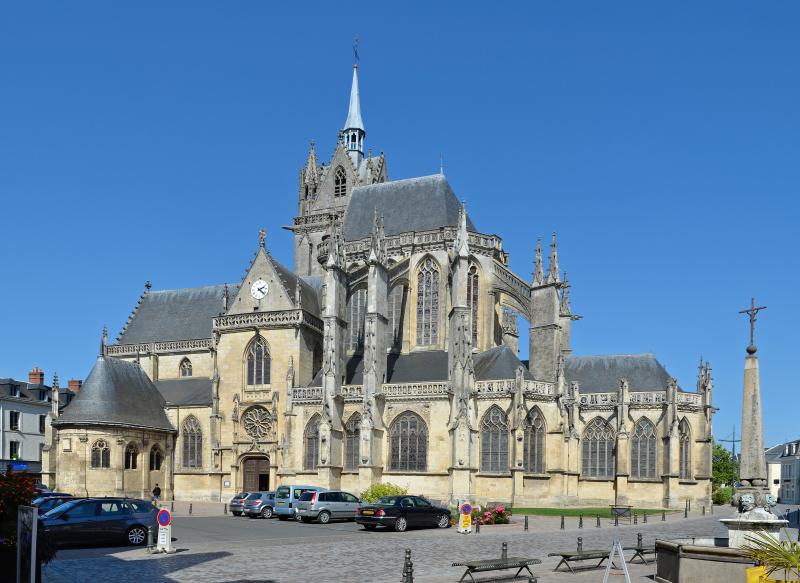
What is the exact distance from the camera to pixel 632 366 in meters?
46.8

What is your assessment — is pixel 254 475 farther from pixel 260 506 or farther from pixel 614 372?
pixel 614 372

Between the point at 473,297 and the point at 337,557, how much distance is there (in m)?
27.3

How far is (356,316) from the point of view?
48.3m

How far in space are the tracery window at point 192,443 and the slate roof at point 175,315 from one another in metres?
6.30

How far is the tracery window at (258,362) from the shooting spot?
4538cm

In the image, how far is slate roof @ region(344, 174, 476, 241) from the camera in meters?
48.2

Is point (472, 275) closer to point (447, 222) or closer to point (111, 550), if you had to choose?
point (447, 222)

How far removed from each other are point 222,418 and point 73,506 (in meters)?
25.2

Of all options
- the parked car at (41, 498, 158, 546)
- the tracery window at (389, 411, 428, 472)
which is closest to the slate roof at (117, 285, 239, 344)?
the tracery window at (389, 411, 428, 472)

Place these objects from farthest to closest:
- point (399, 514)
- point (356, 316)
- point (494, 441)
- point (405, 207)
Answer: point (405, 207) < point (356, 316) < point (494, 441) < point (399, 514)

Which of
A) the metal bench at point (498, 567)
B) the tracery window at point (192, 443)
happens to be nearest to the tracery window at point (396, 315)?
the tracery window at point (192, 443)

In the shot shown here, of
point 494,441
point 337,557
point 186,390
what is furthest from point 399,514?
point 186,390

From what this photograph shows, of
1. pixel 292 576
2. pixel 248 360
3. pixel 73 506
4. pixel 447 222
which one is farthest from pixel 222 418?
pixel 292 576

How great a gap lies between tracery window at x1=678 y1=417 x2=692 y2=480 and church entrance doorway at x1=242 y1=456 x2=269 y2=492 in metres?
22.7
